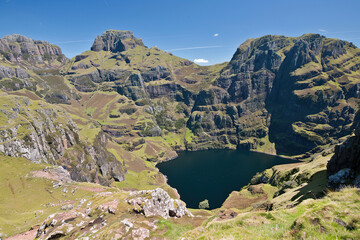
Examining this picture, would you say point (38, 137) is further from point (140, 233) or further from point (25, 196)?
point (140, 233)

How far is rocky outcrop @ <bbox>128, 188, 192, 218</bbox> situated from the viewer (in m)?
41.2

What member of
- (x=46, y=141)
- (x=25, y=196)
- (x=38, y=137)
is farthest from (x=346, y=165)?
(x=46, y=141)

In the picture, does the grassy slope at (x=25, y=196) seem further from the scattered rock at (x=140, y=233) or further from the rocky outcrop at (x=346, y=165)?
the rocky outcrop at (x=346, y=165)

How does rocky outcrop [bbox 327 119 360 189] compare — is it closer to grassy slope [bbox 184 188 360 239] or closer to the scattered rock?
grassy slope [bbox 184 188 360 239]

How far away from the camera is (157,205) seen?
43.3 m

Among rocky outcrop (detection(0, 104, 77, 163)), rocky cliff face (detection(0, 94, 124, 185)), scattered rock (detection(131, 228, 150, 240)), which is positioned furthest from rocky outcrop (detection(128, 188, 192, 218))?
rocky cliff face (detection(0, 94, 124, 185))

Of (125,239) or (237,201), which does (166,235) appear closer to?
(125,239)

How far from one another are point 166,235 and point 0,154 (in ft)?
369

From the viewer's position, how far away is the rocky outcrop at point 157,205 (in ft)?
135

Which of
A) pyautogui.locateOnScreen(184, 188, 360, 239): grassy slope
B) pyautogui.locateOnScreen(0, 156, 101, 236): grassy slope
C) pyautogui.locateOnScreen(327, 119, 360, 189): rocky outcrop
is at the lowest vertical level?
pyautogui.locateOnScreen(0, 156, 101, 236): grassy slope

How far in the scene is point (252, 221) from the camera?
19.0 m

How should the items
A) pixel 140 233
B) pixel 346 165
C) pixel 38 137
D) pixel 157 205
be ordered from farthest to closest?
pixel 38 137, pixel 346 165, pixel 157 205, pixel 140 233

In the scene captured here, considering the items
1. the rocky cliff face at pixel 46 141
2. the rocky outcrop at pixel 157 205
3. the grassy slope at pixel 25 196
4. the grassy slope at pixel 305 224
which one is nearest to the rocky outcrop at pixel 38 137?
the rocky cliff face at pixel 46 141

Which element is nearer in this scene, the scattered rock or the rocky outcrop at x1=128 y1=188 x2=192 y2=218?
the scattered rock
